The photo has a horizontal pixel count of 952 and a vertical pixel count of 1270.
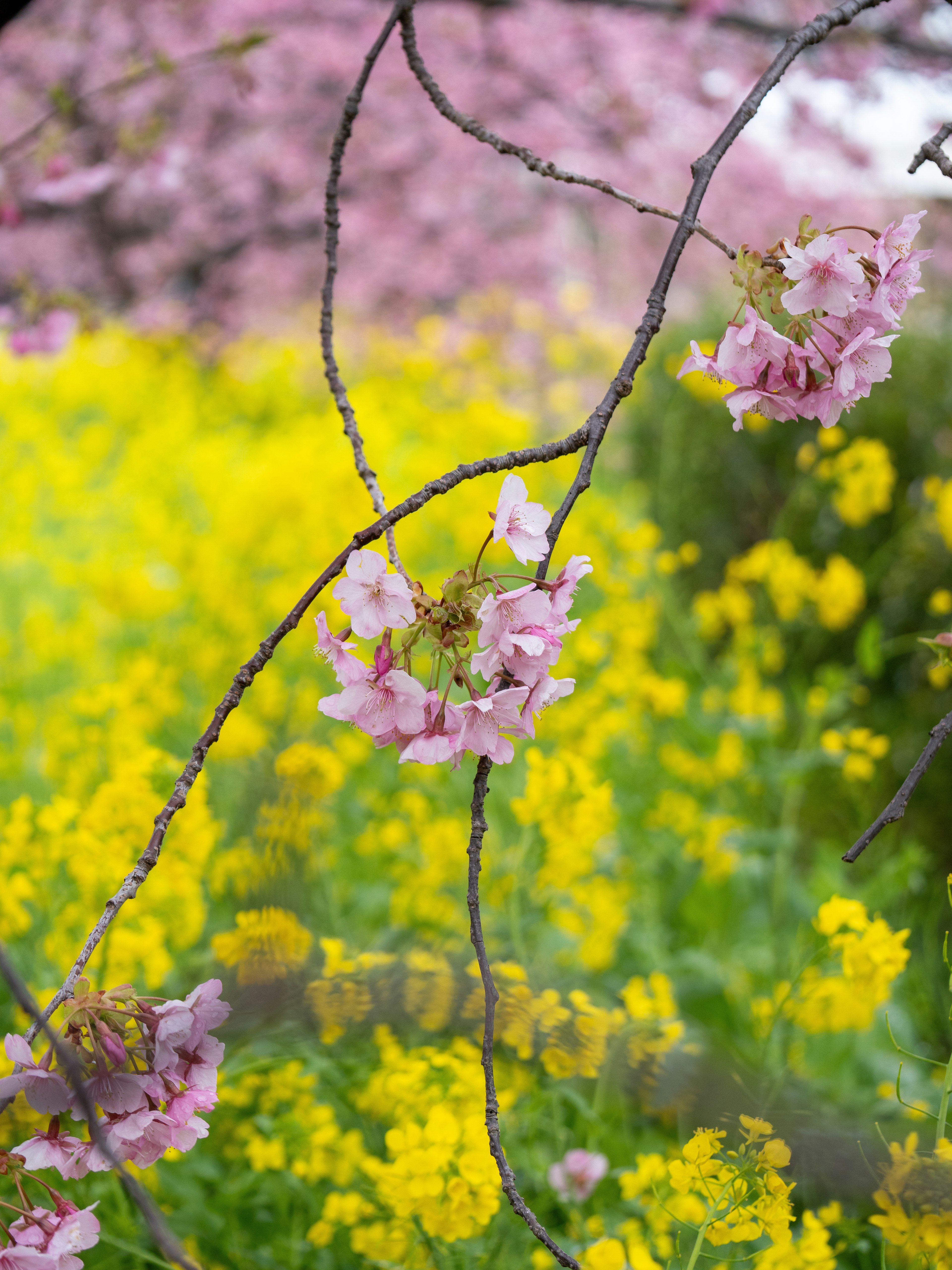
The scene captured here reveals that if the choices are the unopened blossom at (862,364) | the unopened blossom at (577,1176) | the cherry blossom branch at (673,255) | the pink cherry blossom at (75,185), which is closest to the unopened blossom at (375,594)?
the cherry blossom branch at (673,255)

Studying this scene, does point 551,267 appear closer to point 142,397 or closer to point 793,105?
point 793,105

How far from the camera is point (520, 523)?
0.73 meters

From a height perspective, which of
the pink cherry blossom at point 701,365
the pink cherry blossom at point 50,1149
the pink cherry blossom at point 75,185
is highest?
the pink cherry blossom at point 75,185

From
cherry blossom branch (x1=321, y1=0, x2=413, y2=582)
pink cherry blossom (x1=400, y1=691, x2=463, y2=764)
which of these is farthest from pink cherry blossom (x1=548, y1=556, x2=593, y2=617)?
cherry blossom branch (x1=321, y1=0, x2=413, y2=582)

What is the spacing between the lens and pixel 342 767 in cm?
195

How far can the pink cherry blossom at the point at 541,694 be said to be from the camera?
69cm

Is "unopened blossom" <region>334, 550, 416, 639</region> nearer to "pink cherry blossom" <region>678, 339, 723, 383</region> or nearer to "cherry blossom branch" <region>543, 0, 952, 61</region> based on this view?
"pink cherry blossom" <region>678, 339, 723, 383</region>

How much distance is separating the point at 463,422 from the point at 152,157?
1.33 metres

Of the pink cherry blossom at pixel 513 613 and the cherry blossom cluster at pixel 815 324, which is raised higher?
the cherry blossom cluster at pixel 815 324

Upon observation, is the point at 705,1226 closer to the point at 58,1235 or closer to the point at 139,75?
the point at 58,1235

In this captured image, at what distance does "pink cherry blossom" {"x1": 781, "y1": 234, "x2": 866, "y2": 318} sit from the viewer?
2.30ft

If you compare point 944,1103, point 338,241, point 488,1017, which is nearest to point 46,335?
point 338,241

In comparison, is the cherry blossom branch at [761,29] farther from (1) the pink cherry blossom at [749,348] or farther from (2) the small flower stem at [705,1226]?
(2) the small flower stem at [705,1226]

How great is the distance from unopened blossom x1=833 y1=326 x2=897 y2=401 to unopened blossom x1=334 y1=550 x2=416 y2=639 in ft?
1.25
